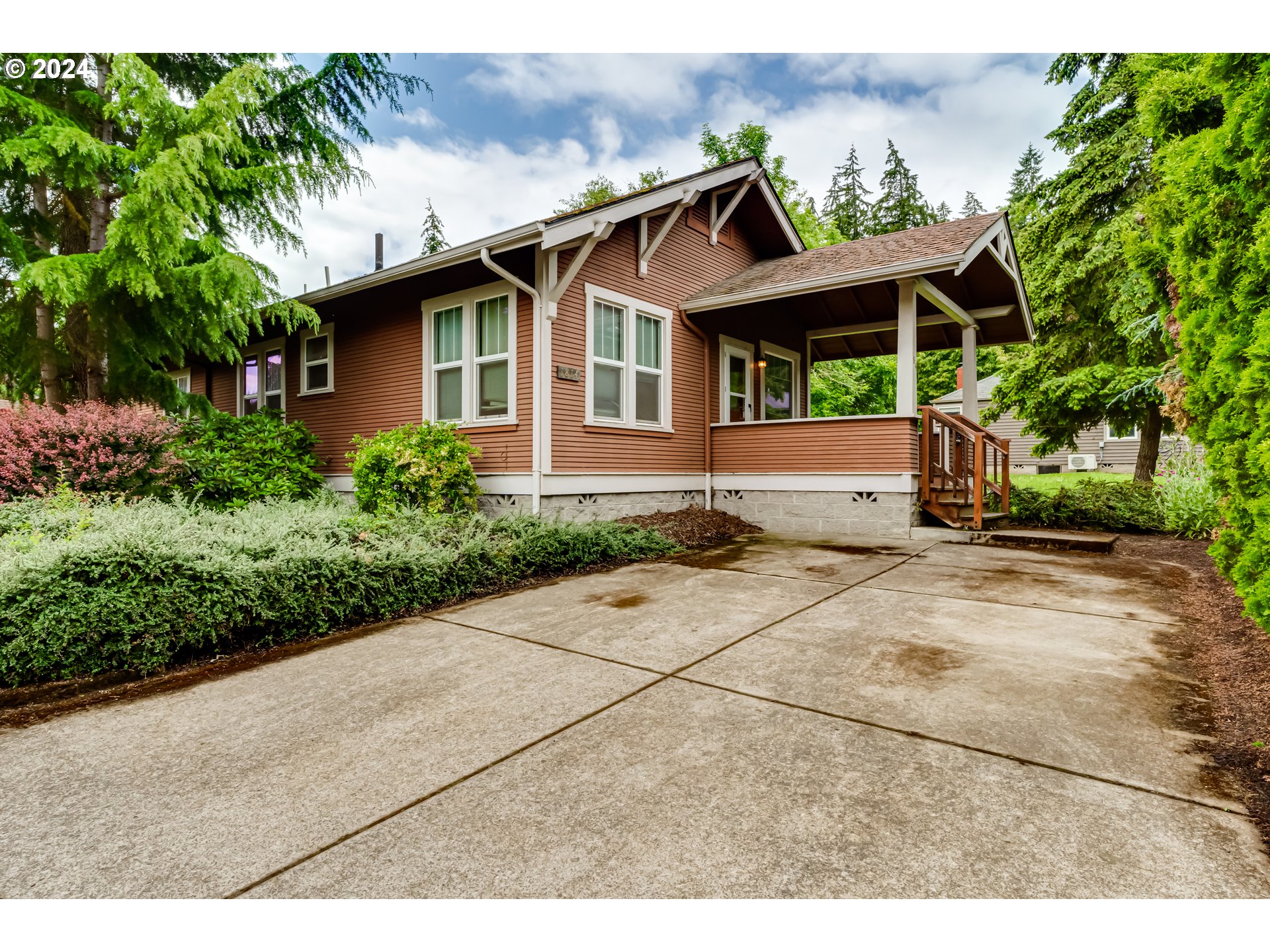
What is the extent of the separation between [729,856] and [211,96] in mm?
8763

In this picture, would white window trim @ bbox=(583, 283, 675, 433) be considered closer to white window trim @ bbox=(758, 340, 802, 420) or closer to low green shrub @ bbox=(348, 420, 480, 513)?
low green shrub @ bbox=(348, 420, 480, 513)

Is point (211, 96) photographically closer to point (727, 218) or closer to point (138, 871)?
point (727, 218)

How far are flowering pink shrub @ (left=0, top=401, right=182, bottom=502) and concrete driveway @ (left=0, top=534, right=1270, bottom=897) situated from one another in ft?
14.8

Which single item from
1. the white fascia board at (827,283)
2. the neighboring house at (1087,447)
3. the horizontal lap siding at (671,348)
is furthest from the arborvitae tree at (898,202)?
the white fascia board at (827,283)

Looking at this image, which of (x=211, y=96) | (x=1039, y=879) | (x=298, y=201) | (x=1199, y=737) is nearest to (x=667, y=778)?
(x=1039, y=879)

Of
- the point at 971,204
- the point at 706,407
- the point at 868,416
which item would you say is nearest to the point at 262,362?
the point at 706,407

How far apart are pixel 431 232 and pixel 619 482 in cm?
4009

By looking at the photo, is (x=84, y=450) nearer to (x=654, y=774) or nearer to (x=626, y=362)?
(x=626, y=362)

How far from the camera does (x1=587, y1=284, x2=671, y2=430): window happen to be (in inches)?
336

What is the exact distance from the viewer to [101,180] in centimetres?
795

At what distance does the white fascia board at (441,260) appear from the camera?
6930 millimetres

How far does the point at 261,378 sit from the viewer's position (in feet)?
39.7

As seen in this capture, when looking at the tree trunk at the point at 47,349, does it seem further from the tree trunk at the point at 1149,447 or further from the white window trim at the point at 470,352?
the tree trunk at the point at 1149,447

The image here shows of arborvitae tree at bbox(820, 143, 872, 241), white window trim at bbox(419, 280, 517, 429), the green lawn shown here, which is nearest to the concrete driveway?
white window trim at bbox(419, 280, 517, 429)
